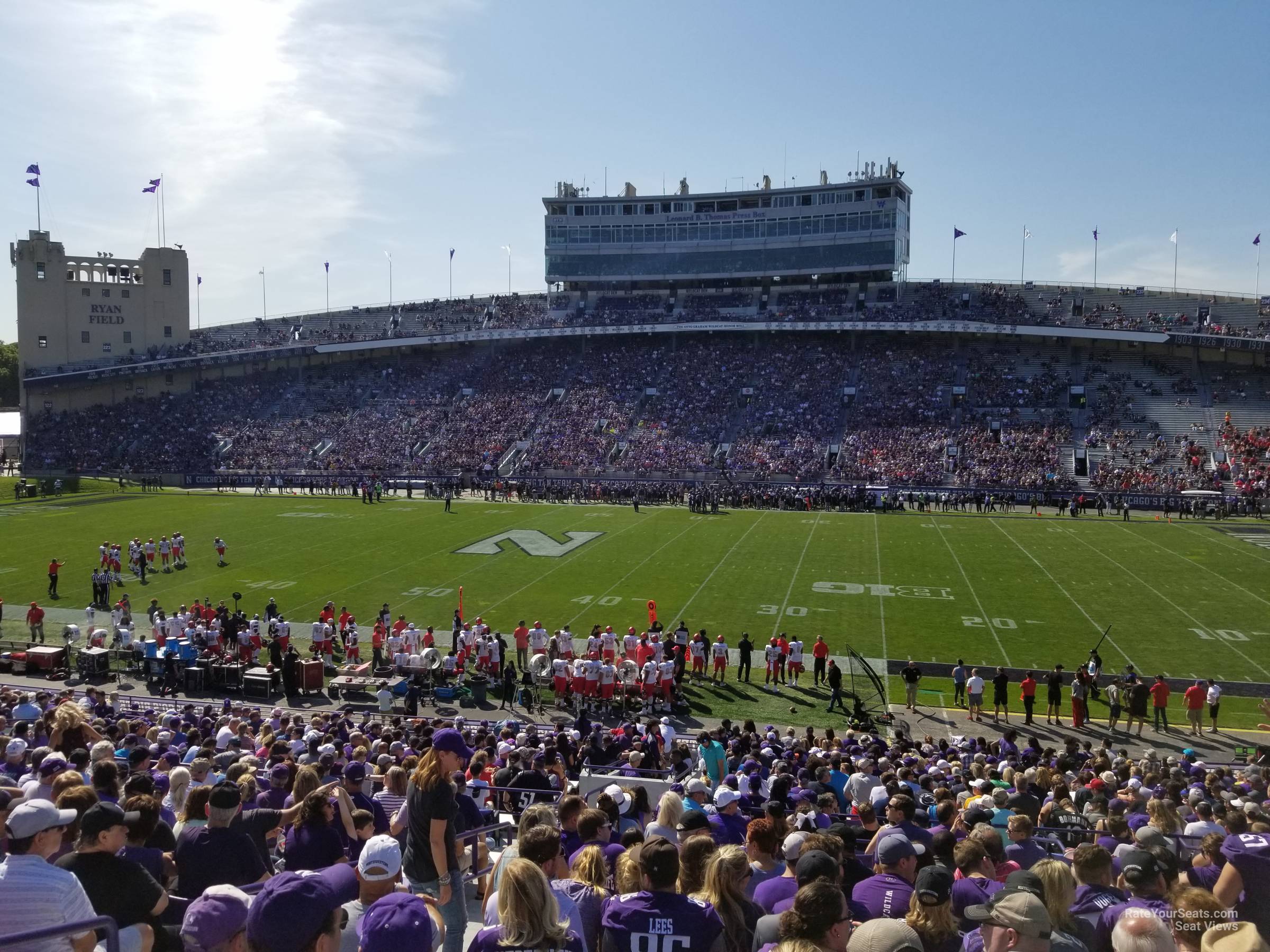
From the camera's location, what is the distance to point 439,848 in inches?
201

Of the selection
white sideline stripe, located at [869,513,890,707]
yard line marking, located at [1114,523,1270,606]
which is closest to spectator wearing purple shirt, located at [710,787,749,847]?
white sideline stripe, located at [869,513,890,707]

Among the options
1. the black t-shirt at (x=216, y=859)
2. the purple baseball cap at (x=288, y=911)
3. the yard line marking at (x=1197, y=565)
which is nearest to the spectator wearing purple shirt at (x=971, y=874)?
the purple baseball cap at (x=288, y=911)

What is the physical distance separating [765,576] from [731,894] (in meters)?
24.3

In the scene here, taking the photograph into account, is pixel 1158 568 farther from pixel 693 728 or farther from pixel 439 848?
pixel 439 848

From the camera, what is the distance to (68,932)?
3.32 metres

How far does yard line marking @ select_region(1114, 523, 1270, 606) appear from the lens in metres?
25.6

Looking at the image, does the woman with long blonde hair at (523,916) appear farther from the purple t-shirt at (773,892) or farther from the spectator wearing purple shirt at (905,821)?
the spectator wearing purple shirt at (905,821)

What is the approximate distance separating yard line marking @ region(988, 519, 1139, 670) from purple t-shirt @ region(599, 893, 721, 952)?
61.0ft

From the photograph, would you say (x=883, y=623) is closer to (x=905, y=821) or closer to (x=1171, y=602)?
(x=1171, y=602)

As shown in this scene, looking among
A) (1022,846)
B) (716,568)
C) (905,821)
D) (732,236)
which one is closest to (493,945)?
(905,821)

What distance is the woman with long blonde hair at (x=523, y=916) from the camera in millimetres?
3562

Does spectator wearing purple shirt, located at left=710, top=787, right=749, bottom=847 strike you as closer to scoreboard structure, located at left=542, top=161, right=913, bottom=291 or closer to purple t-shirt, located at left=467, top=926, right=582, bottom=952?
purple t-shirt, located at left=467, top=926, right=582, bottom=952

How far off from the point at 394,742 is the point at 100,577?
1865cm

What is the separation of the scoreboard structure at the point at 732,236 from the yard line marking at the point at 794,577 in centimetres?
3364
